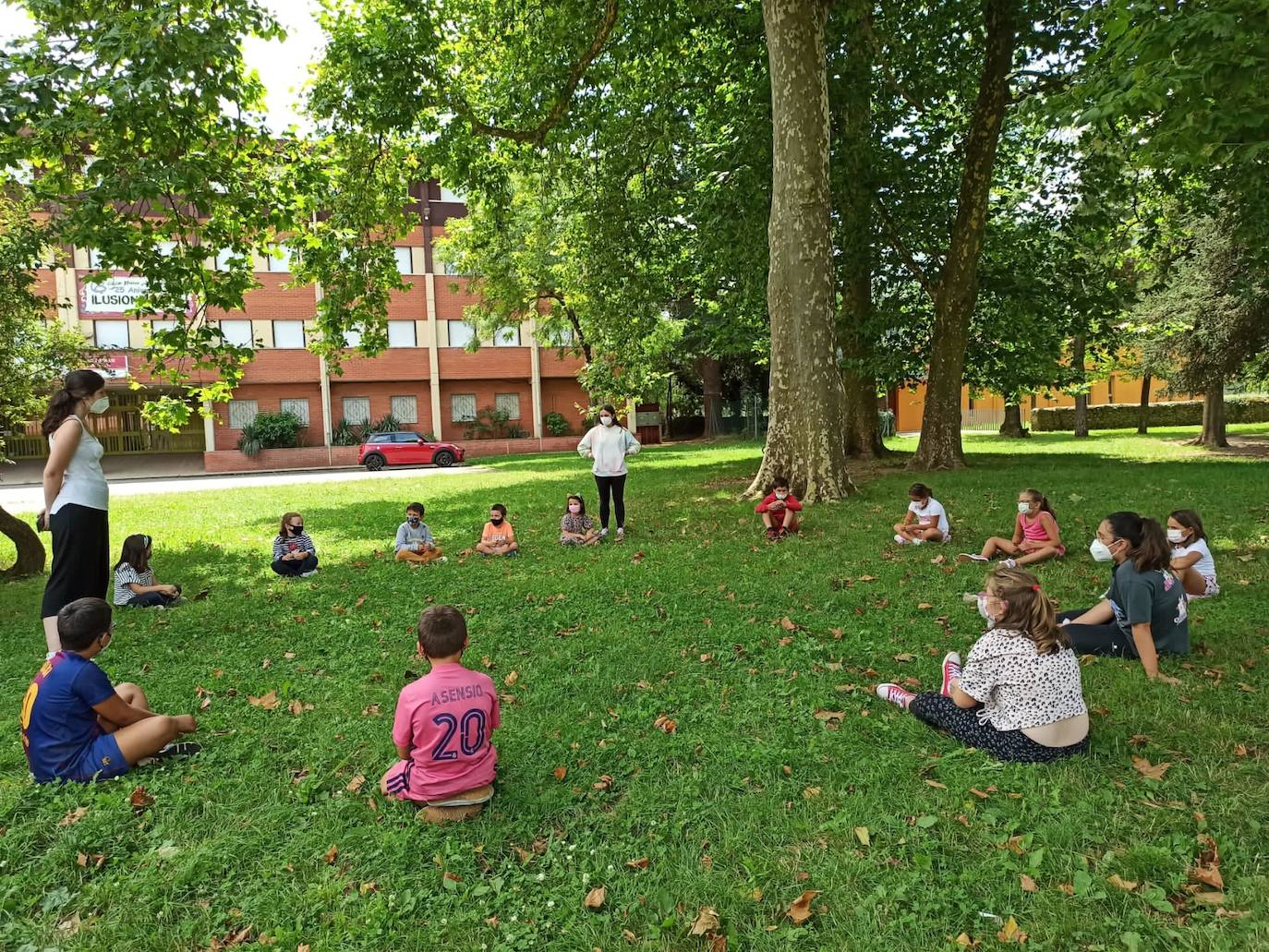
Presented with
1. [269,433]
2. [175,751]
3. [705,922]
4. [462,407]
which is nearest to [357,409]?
[269,433]

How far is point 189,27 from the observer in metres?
8.25

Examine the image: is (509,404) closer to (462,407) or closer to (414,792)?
(462,407)

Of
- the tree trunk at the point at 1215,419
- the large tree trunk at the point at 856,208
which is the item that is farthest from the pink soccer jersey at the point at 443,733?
the tree trunk at the point at 1215,419

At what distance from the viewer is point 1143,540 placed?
5051 mm

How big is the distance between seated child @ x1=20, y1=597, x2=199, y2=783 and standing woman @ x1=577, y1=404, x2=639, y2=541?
22.8 ft

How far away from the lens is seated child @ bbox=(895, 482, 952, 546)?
9.46 meters

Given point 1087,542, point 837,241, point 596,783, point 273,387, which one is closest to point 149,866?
point 596,783

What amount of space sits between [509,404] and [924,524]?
3476 centimetres

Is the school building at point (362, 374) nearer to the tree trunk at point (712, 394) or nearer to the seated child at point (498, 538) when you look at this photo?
the tree trunk at point (712, 394)

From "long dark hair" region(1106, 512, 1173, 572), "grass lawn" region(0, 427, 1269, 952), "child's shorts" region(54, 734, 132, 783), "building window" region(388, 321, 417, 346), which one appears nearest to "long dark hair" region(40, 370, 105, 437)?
"grass lawn" region(0, 427, 1269, 952)

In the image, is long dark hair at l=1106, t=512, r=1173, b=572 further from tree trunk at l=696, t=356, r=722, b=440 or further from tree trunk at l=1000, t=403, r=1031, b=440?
tree trunk at l=696, t=356, r=722, b=440

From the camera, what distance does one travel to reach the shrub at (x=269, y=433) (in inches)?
1446

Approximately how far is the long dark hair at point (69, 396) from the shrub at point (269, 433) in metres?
34.1

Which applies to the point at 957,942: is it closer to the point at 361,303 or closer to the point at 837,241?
the point at 361,303
